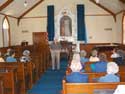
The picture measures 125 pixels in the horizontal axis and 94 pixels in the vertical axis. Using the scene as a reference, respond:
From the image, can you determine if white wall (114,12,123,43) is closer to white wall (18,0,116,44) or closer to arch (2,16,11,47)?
white wall (18,0,116,44)

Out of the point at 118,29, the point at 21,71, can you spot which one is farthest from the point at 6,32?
the point at 21,71

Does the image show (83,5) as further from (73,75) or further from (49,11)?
(73,75)

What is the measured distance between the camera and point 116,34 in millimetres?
19047

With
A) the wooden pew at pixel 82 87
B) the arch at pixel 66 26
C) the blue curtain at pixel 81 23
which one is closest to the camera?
the wooden pew at pixel 82 87

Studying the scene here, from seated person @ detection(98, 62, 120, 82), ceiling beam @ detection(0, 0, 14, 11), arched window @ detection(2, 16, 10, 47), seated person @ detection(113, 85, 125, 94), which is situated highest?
ceiling beam @ detection(0, 0, 14, 11)

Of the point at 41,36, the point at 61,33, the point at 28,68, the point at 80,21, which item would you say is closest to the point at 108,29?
the point at 80,21

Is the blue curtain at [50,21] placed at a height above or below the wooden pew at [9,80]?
above

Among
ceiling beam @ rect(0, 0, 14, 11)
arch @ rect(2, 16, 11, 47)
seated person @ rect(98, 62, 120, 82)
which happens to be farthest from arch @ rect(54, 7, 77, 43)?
seated person @ rect(98, 62, 120, 82)

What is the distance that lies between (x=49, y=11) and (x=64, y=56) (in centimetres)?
339

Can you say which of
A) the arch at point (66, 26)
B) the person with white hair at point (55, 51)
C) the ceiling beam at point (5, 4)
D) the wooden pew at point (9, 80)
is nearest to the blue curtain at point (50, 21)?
the arch at point (66, 26)

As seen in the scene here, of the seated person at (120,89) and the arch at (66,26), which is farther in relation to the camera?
the arch at (66,26)

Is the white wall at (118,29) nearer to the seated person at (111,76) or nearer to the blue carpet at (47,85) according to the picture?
the blue carpet at (47,85)

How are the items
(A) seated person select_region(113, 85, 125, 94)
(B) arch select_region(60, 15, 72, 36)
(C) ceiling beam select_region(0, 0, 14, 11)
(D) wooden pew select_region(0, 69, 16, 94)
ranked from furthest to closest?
(B) arch select_region(60, 15, 72, 36)
(C) ceiling beam select_region(0, 0, 14, 11)
(D) wooden pew select_region(0, 69, 16, 94)
(A) seated person select_region(113, 85, 125, 94)

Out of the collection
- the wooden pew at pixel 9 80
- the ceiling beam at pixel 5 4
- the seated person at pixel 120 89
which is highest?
the ceiling beam at pixel 5 4
